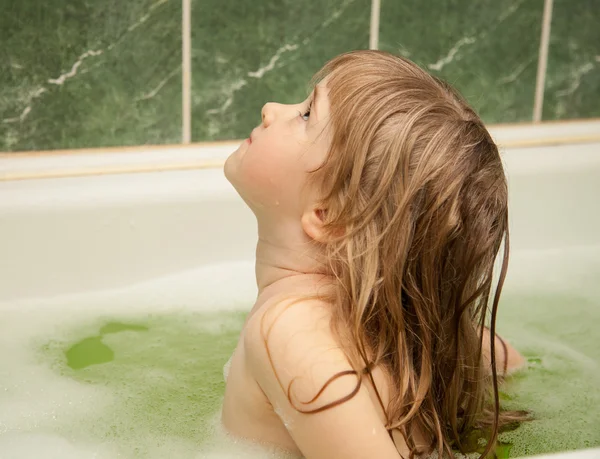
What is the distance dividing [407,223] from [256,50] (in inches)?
33.3

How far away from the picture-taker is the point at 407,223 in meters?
1.01

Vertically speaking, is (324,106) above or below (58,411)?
above

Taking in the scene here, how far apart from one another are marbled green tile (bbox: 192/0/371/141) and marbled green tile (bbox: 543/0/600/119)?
1.45ft

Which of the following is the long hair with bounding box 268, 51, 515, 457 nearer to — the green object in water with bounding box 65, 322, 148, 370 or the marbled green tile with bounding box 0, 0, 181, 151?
the green object in water with bounding box 65, 322, 148, 370

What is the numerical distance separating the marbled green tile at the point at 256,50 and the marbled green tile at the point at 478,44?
88mm

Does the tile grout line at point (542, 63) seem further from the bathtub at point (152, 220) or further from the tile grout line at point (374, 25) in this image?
the tile grout line at point (374, 25)

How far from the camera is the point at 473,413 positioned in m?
1.14

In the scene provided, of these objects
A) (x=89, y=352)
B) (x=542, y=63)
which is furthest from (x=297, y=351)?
(x=542, y=63)

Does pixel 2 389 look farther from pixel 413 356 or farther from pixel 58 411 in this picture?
pixel 413 356

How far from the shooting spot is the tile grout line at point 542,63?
6.37ft

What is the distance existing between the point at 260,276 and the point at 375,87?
29 centimetres

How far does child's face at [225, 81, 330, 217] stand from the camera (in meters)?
1.08

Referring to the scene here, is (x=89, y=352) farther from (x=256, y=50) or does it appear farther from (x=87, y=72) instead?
(x=256, y=50)

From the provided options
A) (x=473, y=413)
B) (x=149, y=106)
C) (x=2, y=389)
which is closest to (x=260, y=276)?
(x=473, y=413)
